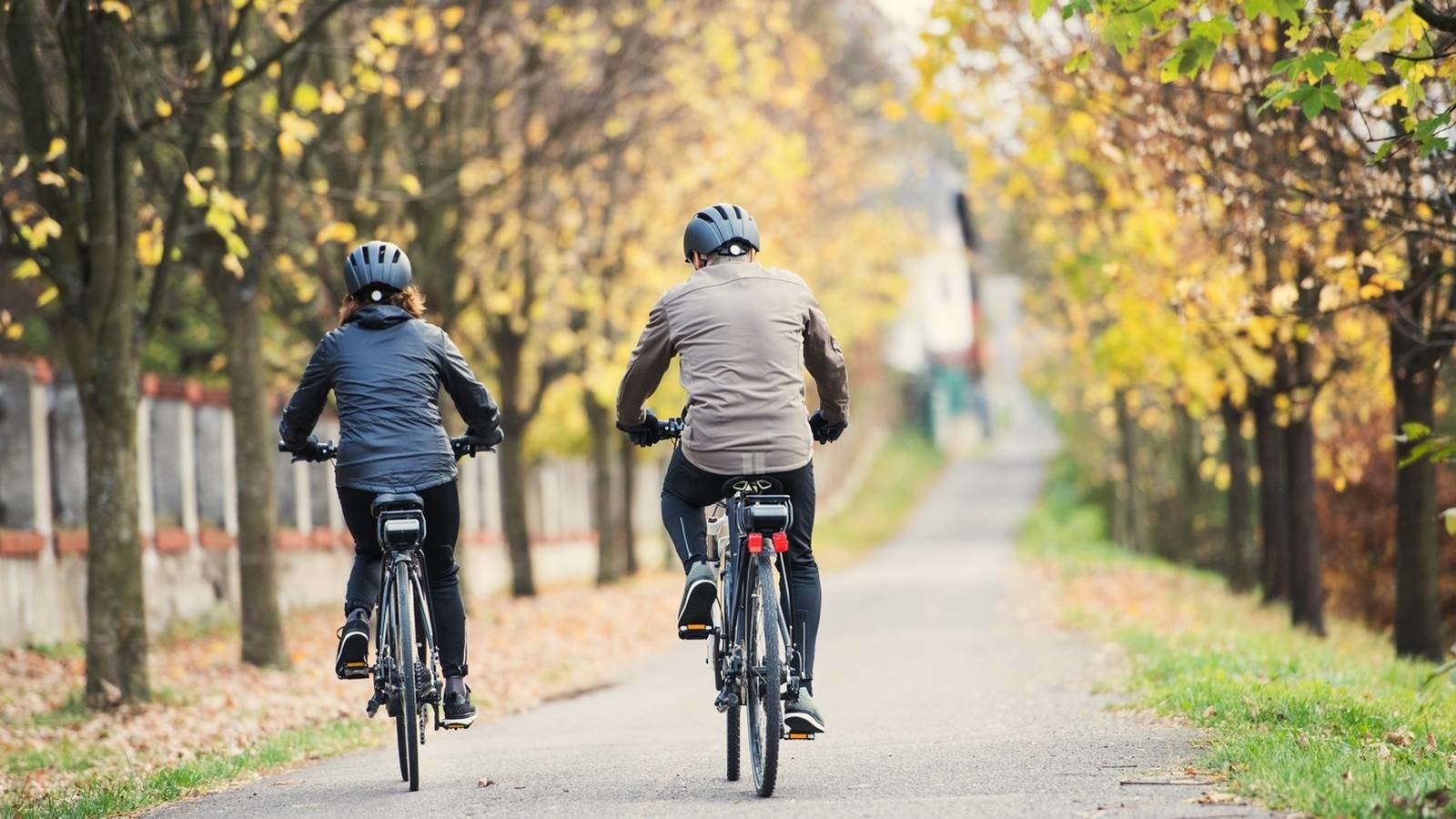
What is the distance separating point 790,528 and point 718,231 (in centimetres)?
115

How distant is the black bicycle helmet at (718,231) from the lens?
23.5 ft

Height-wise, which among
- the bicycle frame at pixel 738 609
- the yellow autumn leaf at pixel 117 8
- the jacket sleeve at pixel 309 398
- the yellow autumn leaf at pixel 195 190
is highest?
the yellow autumn leaf at pixel 117 8

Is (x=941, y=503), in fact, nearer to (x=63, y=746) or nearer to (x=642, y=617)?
(x=642, y=617)

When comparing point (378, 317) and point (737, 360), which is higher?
point (378, 317)

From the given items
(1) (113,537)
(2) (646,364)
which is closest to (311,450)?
(2) (646,364)

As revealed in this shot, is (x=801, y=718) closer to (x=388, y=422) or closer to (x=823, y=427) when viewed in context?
(x=823, y=427)

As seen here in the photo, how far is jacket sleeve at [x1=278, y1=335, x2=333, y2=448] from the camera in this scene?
7.78 metres

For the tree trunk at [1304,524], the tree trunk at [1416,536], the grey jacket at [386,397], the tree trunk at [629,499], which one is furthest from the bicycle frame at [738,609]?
the tree trunk at [629,499]

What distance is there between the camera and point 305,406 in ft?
25.8

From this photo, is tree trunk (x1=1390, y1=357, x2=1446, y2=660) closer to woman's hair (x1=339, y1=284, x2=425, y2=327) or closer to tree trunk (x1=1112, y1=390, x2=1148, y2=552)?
woman's hair (x1=339, y1=284, x2=425, y2=327)

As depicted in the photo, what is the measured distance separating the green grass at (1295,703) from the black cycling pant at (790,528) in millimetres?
1613

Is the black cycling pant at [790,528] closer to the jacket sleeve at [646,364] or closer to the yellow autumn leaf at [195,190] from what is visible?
the jacket sleeve at [646,364]

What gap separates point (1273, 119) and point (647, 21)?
32.2 feet

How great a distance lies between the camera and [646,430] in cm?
740
